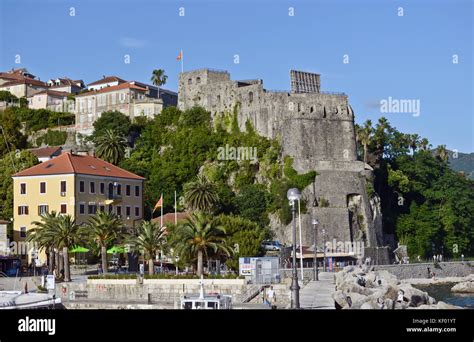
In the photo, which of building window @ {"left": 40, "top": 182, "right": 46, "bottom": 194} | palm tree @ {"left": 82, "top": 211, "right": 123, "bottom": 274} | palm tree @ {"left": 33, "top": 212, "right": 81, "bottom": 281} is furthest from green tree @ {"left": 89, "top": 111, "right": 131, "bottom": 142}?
palm tree @ {"left": 33, "top": 212, "right": 81, "bottom": 281}

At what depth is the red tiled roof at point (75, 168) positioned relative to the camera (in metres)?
66.9

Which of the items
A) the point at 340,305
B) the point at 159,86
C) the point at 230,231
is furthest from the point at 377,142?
the point at 340,305

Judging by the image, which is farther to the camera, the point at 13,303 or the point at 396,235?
the point at 396,235

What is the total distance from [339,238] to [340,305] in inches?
1479

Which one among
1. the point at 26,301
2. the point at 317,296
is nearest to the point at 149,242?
the point at 317,296

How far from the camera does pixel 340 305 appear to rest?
38.9 meters

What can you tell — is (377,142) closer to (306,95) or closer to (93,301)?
(306,95)

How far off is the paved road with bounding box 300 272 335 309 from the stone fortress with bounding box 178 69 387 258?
2782 cm

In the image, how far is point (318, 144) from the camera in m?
81.8

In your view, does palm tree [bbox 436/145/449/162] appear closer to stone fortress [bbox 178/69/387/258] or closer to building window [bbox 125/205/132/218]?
stone fortress [bbox 178/69/387/258]

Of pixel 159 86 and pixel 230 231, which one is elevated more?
pixel 159 86

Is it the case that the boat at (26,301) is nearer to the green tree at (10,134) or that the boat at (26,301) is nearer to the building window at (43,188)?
the building window at (43,188)

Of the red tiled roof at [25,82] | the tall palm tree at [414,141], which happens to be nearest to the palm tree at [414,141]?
the tall palm tree at [414,141]

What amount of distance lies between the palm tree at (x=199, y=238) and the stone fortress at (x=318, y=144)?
81.2ft
